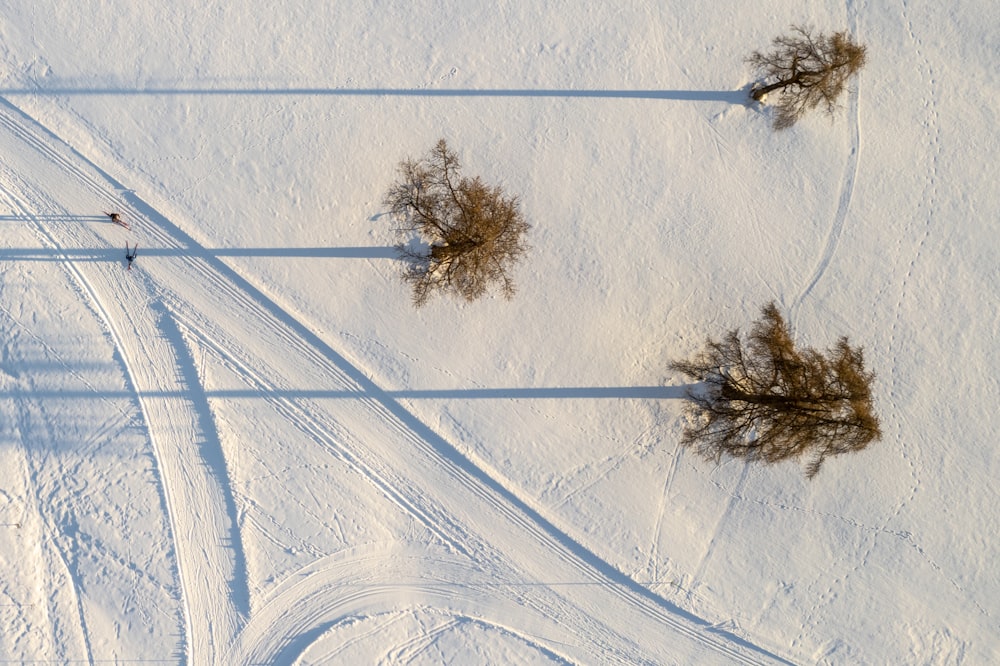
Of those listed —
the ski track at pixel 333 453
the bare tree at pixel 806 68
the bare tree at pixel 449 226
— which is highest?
the bare tree at pixel 806 68

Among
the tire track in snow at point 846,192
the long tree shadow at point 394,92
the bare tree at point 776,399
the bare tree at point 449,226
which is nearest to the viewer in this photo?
the bare tree at point 776,399

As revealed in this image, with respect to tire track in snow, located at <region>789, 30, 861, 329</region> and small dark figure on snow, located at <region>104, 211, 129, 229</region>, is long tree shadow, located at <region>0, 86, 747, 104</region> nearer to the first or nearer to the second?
tire track in snow, located at <region>789, 30, 861, 329</region>

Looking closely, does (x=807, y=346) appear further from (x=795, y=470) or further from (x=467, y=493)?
(x=467, y=493)

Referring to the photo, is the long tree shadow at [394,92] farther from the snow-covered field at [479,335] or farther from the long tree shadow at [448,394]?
the long tree shadow at [448,394]

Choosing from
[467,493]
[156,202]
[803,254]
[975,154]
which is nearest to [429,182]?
[156,202]

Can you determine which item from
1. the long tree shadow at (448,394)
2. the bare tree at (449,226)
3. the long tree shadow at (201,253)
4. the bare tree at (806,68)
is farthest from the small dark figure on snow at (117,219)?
the bare tree at (806,68)
